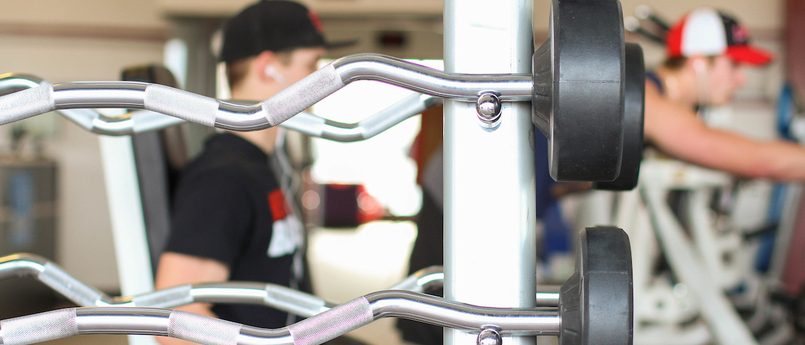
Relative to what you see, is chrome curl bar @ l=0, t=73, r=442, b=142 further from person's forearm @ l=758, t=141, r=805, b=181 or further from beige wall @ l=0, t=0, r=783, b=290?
beige wall @ l=0, t=0, r=783, b=290

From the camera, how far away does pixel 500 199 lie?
337 millimetres

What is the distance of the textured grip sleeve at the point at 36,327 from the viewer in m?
0.31

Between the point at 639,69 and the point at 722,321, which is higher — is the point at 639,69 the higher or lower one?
the higher one

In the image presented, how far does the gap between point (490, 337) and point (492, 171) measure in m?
0.09

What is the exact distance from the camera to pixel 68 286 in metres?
0.45

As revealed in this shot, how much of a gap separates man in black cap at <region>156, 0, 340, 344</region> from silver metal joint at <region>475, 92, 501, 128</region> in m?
0.51

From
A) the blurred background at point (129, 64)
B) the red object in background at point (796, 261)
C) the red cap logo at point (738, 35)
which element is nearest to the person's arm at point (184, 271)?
the red cap logo at point (738, 35)

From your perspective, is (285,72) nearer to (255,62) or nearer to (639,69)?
(255,62)

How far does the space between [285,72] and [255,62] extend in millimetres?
63

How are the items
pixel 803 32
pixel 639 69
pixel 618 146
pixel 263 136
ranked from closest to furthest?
pixel 618 146, pixel 639 69, pixel 263 136, pixel 803 32

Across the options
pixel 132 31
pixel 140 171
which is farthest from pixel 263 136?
pixel 132 31

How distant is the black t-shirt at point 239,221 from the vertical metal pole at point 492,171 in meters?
0.63

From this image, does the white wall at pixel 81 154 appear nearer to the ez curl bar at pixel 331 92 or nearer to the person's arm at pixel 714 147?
Result: the person's arm at pixel 714 147

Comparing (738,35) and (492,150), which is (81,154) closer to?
(738,35)
